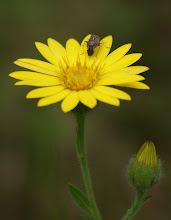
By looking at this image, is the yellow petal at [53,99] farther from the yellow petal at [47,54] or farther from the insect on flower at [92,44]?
the insect on flower at [92,44]

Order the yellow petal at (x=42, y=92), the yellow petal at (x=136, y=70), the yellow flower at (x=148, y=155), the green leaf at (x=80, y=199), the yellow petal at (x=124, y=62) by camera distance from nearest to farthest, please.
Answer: the yellow petal at (x=42, y=92) → the yellow petal at (x=136, y=70) → the yellow flower at (x=148, y=155) → the yellow petal at (x=124, y=62) → the green leaf at (x=80, y=199)

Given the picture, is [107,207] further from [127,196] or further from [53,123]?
[53,123]

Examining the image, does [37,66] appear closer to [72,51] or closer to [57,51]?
[57,51]

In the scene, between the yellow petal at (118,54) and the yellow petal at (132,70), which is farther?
the yellow petal at (118,54)

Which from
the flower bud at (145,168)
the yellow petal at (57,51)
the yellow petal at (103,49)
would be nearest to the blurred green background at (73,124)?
the flower bud at (145,168)

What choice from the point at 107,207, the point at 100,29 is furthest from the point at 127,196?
the point at 100,29

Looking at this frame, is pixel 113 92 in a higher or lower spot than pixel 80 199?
higher

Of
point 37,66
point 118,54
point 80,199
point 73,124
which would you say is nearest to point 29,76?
point 37,66

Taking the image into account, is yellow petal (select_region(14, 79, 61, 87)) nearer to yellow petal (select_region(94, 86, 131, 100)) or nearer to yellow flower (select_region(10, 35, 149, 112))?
yellow flower (select_region(10, 35, 149, 112))
